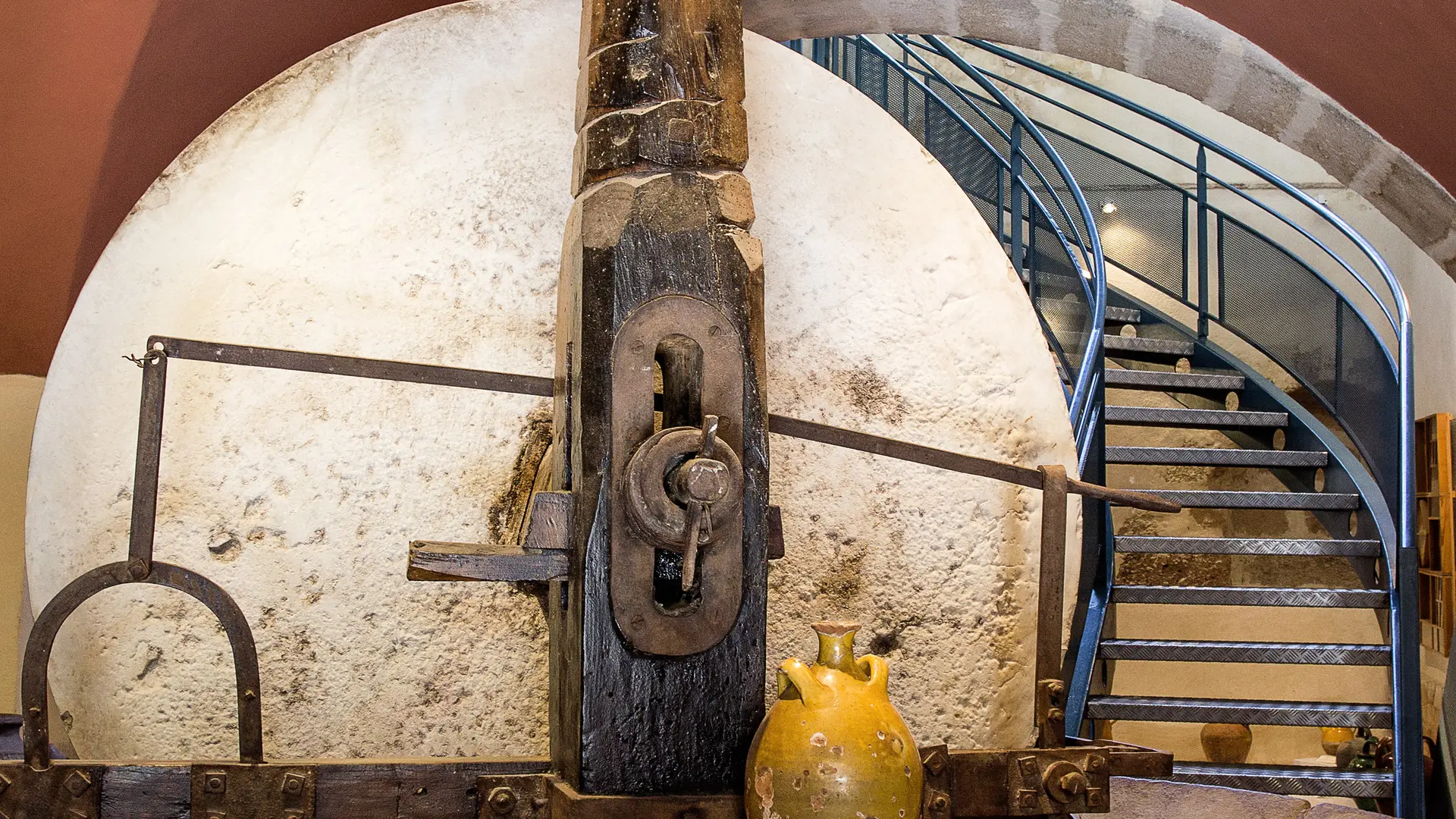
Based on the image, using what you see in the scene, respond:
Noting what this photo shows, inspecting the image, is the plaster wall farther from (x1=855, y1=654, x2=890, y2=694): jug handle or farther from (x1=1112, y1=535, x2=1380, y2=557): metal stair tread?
(x1=1112, y1=535, x2=1380, y2=557): metal stair tread

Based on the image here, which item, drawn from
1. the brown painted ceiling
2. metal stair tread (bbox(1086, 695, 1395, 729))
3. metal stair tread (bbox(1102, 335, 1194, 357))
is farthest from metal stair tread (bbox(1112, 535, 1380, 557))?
the brown painted ceiling

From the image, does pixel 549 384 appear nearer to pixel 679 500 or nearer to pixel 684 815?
pixel 679 500

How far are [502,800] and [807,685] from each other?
0.47 m

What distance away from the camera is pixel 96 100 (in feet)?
8.16

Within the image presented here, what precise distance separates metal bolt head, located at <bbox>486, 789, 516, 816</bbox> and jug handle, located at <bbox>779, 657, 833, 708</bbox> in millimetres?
433

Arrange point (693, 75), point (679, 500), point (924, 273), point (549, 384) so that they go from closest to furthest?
point (679, 500)
point (693, 75)
point (549, 384)
point (924, 273)

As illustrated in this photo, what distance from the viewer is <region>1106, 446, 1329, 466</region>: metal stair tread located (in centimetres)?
403

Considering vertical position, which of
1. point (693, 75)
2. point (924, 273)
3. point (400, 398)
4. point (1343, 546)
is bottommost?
point (1343, 546)

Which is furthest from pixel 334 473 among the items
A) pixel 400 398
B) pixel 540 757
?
pixel 540 757

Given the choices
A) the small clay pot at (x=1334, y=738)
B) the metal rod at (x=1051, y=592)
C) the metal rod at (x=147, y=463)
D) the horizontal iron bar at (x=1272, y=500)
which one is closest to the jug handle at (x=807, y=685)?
the metal rod at (x=1051, y=592)

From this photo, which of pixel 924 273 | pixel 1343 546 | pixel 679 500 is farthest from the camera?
pixel 1343 546

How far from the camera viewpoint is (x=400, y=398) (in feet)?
6.97

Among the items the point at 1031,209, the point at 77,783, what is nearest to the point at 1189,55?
the point at 1031,209

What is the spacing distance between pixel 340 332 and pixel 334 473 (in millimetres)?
263
